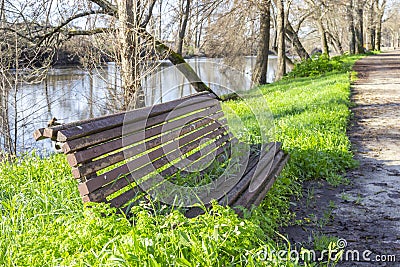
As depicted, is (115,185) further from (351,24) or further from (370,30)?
(370,30)

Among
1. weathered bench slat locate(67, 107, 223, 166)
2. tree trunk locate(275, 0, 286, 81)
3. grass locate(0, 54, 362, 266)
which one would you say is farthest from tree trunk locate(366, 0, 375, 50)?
weathered bench slat locate(67, 107, 223, 166)

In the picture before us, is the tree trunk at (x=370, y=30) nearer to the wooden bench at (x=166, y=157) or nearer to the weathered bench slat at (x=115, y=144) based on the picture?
the wooden bench at (x=166, y=157)

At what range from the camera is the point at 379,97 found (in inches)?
472

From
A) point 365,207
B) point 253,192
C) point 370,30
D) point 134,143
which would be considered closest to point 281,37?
point 365,207

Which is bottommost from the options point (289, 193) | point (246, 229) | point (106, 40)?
point (289, 193)

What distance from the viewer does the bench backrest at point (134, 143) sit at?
280 cm

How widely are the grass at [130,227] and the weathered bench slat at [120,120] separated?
0.44m

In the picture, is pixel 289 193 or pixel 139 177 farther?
pixel 289 193

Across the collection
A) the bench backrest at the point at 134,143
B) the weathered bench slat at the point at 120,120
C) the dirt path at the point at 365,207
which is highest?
the weathered bench slat at the point at 120,120

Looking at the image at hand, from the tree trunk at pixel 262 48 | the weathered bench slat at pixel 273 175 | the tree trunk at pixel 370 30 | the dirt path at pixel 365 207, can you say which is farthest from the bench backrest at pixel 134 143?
the tree trunk at pixel 370 30

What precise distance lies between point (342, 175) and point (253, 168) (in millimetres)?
1545

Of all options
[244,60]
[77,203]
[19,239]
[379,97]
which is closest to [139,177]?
[77,203]

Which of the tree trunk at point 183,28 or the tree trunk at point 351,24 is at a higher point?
the tree trunk at point 351,24

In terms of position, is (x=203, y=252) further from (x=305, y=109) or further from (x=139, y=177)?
(x=305, y=109)
